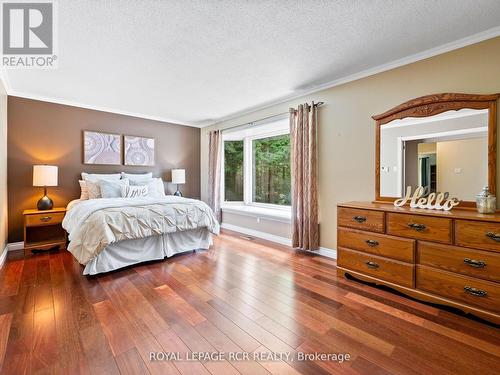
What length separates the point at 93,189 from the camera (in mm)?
3738

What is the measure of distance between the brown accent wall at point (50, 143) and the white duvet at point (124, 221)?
0.94 metres

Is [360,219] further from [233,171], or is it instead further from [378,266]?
[233,171]

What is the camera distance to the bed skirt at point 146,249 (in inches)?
104

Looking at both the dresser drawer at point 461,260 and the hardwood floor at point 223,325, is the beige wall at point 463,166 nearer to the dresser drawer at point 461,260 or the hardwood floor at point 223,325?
the dresser drawer at point 461,260

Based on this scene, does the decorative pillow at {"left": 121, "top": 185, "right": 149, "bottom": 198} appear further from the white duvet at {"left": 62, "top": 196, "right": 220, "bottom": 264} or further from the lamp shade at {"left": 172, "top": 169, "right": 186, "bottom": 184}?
the lamp shade at {"left": 172, "top": 169, "right": 186, "bottom": 184}

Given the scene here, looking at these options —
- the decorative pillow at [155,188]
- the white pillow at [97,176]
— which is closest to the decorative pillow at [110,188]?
the white pillow at [97,176]

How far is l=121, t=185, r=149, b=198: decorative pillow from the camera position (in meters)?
3.80

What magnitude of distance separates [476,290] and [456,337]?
430mm

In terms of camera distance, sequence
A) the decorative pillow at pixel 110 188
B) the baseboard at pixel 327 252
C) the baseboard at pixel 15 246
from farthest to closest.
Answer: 1. the decorative pillow at pixel 110 188
2. the baseboard at pixel 15 246
3. the baseboard at pixel 327 252

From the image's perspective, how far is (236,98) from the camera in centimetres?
377

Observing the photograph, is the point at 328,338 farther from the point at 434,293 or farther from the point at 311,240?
the point at 311,240

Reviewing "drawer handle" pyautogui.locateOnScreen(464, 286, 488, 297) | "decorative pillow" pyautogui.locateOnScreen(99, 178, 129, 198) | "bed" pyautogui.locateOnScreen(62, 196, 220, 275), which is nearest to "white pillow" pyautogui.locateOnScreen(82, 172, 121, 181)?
"decorative pillow" pyautogui.locateOnScreen(99, 178, 129, 198)

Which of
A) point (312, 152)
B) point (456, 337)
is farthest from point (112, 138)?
point (456, 337)

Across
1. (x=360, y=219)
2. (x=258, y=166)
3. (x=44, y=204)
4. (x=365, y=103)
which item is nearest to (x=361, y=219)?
(x=360, y=219)
